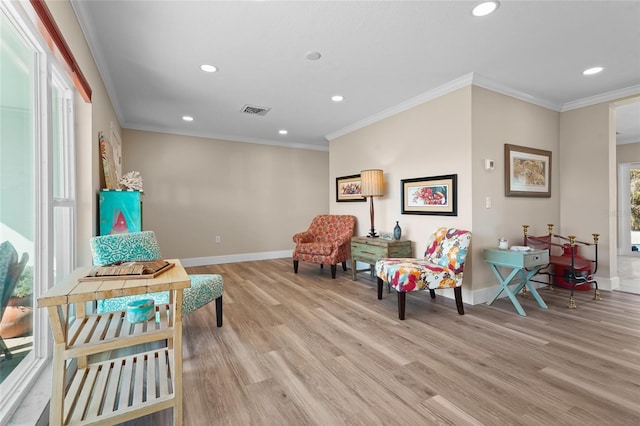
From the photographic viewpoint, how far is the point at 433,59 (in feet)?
8.98

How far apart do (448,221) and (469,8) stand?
210 centimetres

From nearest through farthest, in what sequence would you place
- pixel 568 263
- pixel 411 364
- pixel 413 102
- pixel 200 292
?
pixel 411 364 → pixel 200 292 → pixel 568 263 → pixel 413 102

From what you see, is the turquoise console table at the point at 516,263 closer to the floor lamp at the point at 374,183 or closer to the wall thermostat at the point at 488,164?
the wall thermostat at the point at 488,164

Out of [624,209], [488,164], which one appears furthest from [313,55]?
[624,209]

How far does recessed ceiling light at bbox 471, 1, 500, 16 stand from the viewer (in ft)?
6.50

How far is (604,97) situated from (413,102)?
2.30 meters

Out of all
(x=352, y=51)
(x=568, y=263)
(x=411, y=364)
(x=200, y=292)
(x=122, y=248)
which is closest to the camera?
(x=411, y=364)

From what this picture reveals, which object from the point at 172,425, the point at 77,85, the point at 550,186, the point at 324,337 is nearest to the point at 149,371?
the point at 172,425

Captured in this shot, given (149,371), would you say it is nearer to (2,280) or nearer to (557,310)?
(2,280)

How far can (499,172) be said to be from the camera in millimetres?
3373

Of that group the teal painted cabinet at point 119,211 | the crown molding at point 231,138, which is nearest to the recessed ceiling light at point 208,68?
the teal painted cabinet at point 119,211

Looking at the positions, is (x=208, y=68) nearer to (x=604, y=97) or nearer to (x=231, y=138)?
(x=231, y=138)

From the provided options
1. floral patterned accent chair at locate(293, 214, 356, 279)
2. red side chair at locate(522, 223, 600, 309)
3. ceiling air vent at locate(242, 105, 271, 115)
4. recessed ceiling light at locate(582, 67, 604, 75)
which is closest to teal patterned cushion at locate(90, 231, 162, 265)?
ceiling air vent at locate(242, 105, 271, 115)

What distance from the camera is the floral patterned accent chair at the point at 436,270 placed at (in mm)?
2719
